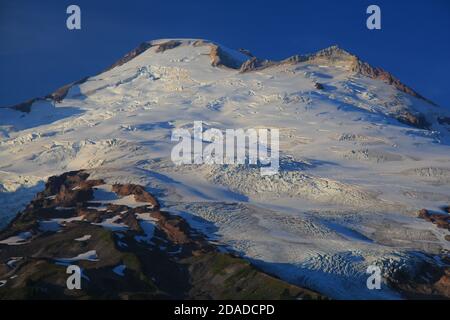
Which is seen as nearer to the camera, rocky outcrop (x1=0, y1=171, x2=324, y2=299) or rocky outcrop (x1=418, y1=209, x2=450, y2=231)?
rocky outcrop (x1=0, y1=171, x2=324, y2=299)

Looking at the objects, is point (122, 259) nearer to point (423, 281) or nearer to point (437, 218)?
point (423, 281)

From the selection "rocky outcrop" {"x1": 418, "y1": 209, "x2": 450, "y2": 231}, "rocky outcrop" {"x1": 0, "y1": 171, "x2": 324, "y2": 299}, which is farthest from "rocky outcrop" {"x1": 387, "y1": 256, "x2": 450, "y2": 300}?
"rocky outcrop" {"x1": 418, "y1": 209, "x2": 450, "y2": 231}

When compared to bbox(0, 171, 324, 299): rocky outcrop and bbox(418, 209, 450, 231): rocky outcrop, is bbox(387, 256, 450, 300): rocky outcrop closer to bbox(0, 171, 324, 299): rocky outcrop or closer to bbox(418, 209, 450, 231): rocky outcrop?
bbox(0, 171, 324, 299): rocky outcrop

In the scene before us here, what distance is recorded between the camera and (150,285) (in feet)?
422

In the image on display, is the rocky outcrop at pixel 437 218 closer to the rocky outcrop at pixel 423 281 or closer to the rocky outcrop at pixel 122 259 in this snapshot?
the rocky outcrop at pixel 423 281

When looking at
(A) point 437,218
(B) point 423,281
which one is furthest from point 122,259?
(A) point 437,218

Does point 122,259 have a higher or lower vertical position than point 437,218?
lower

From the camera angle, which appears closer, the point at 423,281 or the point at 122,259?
the point at 122,259

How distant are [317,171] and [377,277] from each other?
63595mm

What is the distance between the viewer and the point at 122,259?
449 feet

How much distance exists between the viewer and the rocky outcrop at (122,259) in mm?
125062

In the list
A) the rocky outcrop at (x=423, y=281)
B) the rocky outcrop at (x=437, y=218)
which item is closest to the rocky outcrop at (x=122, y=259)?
the rocky outcrop at (x=423, y=281)

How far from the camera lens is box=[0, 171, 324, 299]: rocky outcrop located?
4924 inches

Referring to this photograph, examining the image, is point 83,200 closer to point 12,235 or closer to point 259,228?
point 12,235
